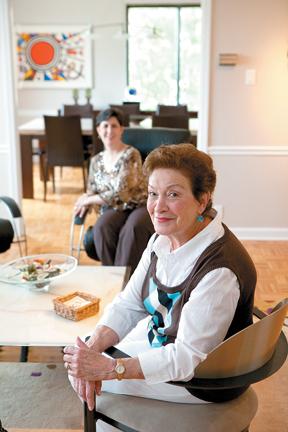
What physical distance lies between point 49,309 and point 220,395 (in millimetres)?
938

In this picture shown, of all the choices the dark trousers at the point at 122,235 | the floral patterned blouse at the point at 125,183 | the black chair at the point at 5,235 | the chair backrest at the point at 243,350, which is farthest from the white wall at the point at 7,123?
the chair backrest at the point at 243,350

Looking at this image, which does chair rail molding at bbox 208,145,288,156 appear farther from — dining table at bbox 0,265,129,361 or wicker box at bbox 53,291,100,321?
wicker box at bbox 53,291,100,321

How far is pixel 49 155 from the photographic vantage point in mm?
5902

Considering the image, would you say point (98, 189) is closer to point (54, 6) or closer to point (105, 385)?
point (105, 385)

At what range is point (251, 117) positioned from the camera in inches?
174

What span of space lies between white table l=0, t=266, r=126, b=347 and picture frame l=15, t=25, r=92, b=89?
624cm

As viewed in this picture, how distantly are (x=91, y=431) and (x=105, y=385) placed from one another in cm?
14

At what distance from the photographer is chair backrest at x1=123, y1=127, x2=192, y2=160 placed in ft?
11.7

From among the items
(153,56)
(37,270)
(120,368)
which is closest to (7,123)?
(37,270)

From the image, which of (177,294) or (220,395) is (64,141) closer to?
(177,294)

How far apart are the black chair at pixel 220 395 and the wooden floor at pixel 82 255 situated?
29.6 inches

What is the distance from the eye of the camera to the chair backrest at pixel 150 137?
3558 mm

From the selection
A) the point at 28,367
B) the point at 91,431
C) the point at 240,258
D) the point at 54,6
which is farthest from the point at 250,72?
the point at 54,6

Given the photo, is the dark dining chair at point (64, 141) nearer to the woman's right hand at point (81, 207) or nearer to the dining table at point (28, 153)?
the dining table at point (28, 153)
